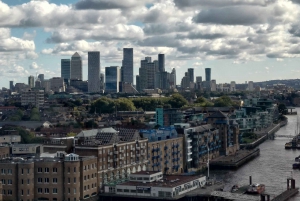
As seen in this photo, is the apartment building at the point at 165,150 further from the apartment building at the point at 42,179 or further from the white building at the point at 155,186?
the apartment building at the point at 42,179

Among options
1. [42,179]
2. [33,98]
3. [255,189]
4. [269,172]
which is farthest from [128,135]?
[33,98]

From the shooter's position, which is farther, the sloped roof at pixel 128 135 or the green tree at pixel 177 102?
the green tree at pixel 177 102

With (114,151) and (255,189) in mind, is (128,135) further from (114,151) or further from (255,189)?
(255,189)

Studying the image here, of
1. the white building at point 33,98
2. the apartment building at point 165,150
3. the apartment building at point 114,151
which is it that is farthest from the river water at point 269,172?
the white building at point 33,98

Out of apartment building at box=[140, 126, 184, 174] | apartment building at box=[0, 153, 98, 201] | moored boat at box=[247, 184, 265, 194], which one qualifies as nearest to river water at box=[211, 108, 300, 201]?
moored boat at box=[247, 184, 265, 194]

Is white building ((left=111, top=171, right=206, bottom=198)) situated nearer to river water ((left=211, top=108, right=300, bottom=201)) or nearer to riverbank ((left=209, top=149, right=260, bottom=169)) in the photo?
river water ((left=211, top=108, right=300, bottom=201))

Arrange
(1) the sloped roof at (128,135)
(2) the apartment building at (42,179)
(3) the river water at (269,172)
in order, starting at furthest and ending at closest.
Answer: (3) the river water at (269,172) → (1) the sloped roof at (128,135) → (2) the apartment building at (42,179)

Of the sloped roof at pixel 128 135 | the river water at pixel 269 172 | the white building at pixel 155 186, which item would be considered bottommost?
the river water at pixel 269 172

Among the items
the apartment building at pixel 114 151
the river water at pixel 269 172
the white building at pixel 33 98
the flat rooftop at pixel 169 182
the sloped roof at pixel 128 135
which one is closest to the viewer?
the flat rooftop at pixel 169 182

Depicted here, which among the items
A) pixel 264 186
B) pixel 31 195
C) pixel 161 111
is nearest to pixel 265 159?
pixel 264 186
